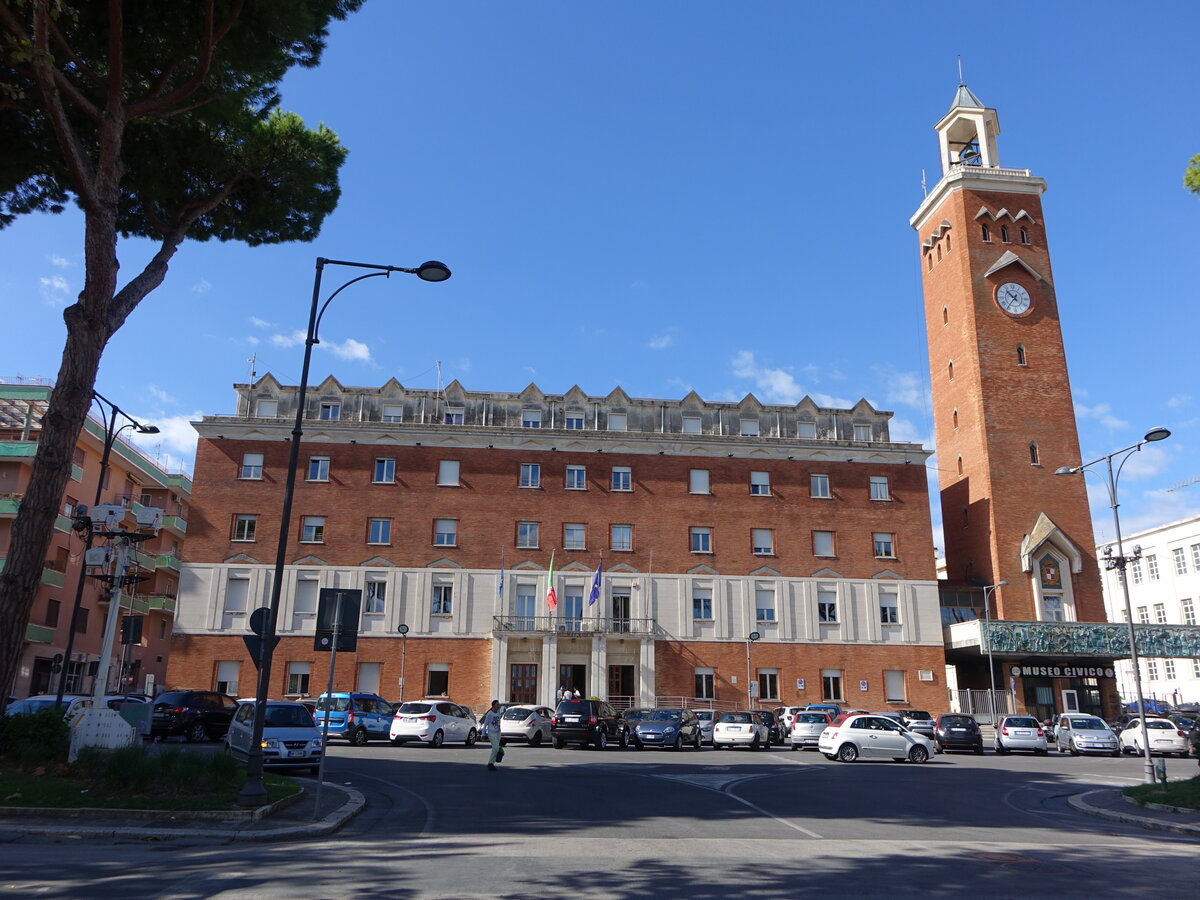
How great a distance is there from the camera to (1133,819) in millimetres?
14477

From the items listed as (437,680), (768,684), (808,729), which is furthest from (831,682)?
(437,680)

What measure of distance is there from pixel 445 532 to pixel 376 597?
4355mm

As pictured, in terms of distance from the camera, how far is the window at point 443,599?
41281 mm

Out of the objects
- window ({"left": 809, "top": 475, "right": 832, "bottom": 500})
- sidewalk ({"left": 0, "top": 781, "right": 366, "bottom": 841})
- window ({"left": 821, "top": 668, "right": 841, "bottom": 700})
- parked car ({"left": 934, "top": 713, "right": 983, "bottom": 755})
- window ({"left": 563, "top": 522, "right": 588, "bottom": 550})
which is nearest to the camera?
sidewalk ({"left": 0, "top": 781, "right": 366, "bottom": 841})

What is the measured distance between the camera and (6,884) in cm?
795

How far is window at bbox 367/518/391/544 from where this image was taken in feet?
137

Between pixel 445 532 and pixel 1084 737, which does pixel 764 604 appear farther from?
pixel 445 532

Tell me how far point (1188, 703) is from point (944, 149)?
4277 centimetres

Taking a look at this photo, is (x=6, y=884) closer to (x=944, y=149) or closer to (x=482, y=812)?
(x=482, y=812)

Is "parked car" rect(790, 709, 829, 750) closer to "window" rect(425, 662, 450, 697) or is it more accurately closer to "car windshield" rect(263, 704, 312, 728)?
"window" rect(425, 662, 450, 697)

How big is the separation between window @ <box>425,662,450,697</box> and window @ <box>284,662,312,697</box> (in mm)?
5272

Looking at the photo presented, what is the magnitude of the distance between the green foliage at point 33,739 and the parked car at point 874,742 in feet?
63.2

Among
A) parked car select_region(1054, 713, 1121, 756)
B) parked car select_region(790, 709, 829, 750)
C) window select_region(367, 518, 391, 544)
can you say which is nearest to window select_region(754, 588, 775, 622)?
parked car select_region(790, 709, 829, 750)

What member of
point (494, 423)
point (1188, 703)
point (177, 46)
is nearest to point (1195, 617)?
point (1188, 703)
